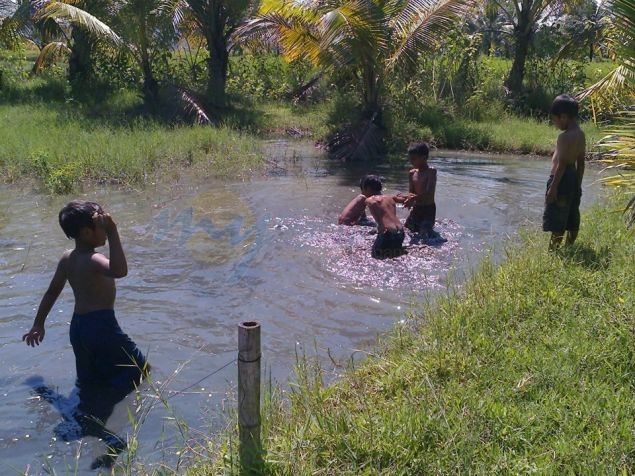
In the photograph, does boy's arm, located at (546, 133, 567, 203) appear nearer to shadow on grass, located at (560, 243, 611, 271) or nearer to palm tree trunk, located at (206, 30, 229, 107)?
shadow on grass, located at (560, 243, 611, 271)

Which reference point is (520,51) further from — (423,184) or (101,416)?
(101,416)

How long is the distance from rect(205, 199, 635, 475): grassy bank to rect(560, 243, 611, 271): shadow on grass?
0.99ft

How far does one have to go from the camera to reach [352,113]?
1800 cm

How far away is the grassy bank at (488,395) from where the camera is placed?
11.3 ft

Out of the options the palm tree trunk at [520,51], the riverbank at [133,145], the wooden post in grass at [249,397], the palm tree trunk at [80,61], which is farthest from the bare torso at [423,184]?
the palm tree trunk at [80,61]

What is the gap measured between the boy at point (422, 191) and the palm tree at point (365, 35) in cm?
673

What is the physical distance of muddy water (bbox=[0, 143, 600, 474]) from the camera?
4.78m

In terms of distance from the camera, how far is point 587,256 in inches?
255

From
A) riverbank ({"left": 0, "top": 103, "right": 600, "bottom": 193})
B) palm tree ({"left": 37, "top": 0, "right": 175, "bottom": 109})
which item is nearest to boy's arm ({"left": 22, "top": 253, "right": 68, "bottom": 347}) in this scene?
riverbank ({"left": 0, "top": 103, "right": 600, "bottom": 193})

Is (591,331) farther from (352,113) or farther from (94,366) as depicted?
(352,113)

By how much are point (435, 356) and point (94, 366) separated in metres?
2.35

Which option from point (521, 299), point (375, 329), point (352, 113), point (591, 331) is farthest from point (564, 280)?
point (352, 113)

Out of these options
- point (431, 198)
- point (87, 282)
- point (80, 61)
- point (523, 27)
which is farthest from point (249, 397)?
point (523, 27)

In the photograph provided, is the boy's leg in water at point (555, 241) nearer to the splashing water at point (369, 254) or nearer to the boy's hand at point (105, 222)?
the splashing water at point (369, 254)
